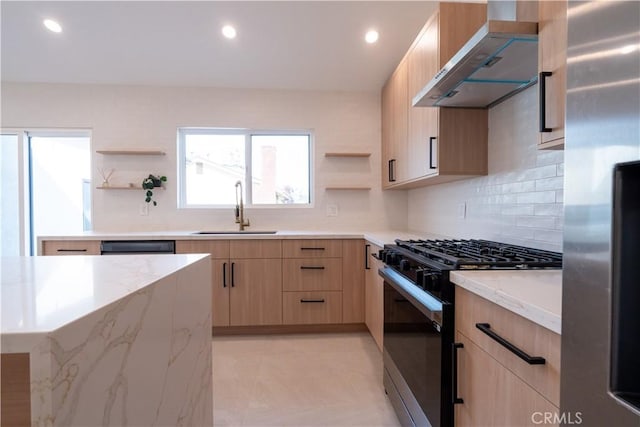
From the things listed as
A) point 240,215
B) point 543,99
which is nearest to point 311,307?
point 240,215

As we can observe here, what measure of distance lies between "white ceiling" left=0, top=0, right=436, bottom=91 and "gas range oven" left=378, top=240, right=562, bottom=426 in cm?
207

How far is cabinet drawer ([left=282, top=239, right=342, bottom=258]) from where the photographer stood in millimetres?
2824

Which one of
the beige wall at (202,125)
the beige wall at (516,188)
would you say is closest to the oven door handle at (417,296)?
the beige wall at (516,188)

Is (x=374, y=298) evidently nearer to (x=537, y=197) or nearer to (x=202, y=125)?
(x=537, y=197)

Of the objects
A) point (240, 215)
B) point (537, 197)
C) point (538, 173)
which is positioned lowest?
point (240, 215)

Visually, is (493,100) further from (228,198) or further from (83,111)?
(83,111)

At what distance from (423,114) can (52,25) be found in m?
3.21

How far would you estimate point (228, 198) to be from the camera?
3514 millimetres

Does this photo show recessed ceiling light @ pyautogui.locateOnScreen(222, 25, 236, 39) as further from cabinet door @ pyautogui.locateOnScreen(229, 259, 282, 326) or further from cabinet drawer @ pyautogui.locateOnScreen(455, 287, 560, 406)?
cabinet drawer @ pyautogui.locateOnScreen(455, 287, 560, 406)

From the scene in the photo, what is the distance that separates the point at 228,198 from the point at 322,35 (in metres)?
1.88

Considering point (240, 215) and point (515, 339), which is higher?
point (240, 215)

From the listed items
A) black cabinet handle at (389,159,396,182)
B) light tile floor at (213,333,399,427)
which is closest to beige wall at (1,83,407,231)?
black cabinet handle at (389,159,396,182)

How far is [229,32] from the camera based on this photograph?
279cm

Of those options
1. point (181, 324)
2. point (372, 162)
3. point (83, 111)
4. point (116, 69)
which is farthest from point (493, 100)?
point (83, 111)
